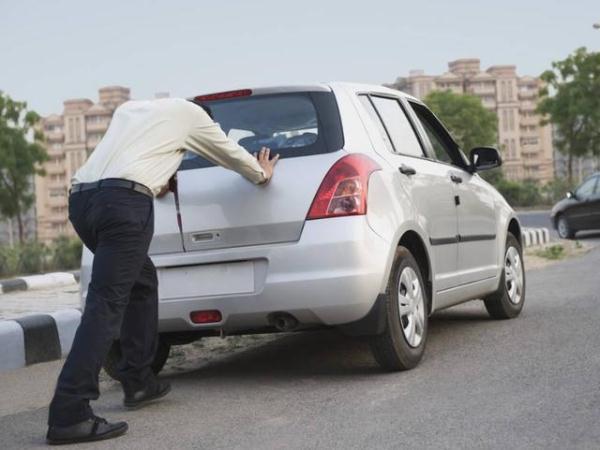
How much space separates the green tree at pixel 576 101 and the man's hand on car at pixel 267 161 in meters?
57.0

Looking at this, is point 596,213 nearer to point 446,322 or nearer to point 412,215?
point 446,322

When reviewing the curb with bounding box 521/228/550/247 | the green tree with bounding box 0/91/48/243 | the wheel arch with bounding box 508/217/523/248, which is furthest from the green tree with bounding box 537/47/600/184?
the wheel arch with bounding box 508/217/523/248

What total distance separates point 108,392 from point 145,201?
1.57 m

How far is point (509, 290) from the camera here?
25.4 ft

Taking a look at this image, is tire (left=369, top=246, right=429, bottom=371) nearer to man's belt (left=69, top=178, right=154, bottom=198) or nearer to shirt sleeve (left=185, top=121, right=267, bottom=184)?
shirt sleeve (left=185, top=121, right=267, bottom=184)

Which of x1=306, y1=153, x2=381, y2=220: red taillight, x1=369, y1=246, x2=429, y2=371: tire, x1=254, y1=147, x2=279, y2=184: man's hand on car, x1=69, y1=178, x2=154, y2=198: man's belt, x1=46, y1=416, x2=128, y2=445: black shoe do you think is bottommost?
x1=46, y1=416, x2=128, y2=445: black shoe

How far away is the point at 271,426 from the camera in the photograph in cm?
446

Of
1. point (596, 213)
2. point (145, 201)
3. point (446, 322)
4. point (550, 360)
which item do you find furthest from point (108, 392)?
point (596, 213)

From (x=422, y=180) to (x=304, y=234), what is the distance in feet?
3.83

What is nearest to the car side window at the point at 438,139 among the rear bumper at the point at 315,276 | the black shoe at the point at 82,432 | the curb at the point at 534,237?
the rear bumper at the point at 315,276

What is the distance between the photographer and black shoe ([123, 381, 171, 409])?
202 inches

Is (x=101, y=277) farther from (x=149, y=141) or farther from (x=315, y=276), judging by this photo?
(x=315, y=276)

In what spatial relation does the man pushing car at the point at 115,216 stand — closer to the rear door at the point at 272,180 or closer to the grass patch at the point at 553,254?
the rear door at the point at 272,180

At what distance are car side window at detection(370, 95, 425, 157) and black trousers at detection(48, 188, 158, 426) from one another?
74.7 inches
